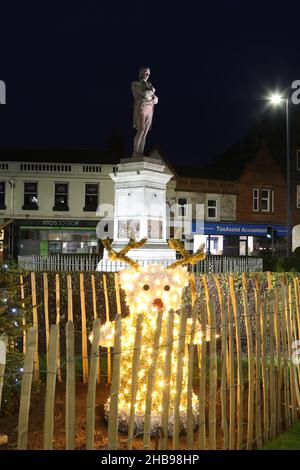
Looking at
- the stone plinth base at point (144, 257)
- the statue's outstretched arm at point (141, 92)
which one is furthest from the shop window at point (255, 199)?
the statue's outstretched arm at point (141, 92)

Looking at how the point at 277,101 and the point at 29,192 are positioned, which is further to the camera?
the point at 29,192

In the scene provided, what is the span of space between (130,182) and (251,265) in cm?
626

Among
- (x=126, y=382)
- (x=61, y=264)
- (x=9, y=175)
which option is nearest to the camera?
(x=126, y=382)

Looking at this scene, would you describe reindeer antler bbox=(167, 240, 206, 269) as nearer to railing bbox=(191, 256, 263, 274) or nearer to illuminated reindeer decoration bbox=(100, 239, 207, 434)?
illuminated reindeer decoration bbox=(100, 239, 207, 434)

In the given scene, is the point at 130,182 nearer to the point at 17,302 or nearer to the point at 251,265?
the point at 251,265

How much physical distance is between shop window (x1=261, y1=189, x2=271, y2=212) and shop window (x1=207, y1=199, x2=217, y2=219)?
4480 millimetres

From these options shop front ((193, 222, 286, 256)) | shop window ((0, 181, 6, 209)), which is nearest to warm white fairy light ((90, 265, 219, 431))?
shop window ((0, 181, 6, 209))

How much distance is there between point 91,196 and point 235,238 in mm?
11199

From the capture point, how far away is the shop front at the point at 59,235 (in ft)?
125

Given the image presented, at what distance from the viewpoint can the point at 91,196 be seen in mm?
38969

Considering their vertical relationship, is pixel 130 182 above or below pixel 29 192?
below

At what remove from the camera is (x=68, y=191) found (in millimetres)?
38781

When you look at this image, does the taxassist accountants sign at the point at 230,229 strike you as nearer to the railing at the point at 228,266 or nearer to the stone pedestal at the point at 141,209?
the railing at the point at 228,266
